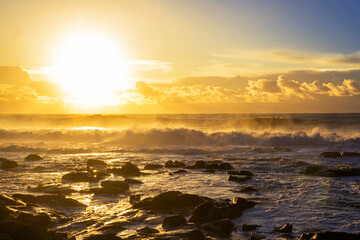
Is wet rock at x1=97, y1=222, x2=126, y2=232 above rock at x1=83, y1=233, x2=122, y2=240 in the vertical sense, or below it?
below

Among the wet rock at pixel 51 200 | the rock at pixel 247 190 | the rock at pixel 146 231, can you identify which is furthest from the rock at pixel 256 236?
the wet rock at pixel 51 200

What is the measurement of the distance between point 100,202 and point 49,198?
1781mm

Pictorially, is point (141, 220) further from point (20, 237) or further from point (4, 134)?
point (4, 134)

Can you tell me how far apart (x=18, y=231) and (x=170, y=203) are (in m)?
4.96

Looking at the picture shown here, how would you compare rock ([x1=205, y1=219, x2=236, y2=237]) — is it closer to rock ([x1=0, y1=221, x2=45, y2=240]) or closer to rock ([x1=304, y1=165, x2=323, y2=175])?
rock ([x1=0, y1=221, x2=45, y2=240])

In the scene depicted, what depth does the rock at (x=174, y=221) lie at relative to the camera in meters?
9.83

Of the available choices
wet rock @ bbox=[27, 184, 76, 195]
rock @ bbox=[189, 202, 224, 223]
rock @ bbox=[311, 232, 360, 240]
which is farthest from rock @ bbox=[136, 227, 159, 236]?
wet rock @ bbox=[27, 184, 76, 195]

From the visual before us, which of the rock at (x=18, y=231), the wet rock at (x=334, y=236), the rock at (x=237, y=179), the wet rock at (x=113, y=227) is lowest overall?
the wet rock at (x=113, y=227)

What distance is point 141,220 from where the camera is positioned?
34.3 feet

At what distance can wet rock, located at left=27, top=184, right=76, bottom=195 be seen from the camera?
14227mm

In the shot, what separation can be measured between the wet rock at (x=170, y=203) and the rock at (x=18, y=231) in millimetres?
3979

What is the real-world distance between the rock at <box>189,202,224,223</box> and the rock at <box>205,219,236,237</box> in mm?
317

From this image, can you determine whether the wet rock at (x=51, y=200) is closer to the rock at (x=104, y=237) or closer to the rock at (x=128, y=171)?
the rock at (x=104, y=237)

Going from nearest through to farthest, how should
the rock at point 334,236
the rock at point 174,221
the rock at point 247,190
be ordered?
the rock at point 334,236, the rock at point 174,221, the rock at point 247,190
